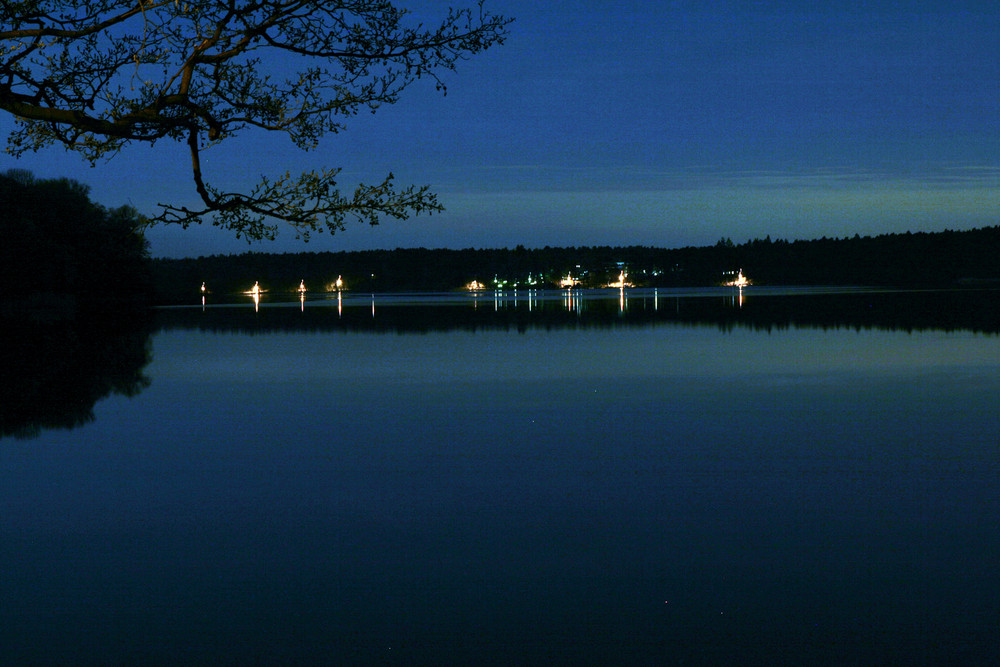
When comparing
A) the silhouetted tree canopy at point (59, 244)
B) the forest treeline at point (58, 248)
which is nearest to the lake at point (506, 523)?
the forest treeline at point (58, 248)

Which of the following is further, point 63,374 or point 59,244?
point 59,244

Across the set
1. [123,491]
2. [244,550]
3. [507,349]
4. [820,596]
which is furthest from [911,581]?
[507,349]

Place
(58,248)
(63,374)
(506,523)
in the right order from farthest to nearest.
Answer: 1. (58,248)
2. (63,374)
3. (506,523)

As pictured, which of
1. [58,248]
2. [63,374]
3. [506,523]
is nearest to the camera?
[506,523]

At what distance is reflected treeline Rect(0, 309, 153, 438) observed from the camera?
17.8 metres

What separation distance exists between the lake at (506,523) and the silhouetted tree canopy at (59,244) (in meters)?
58.3

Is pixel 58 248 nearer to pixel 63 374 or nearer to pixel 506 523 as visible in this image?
pixel 63 374

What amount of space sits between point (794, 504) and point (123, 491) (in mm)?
6859

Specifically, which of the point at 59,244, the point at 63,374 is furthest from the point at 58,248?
the point at 63,374

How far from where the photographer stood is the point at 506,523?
9.74 m

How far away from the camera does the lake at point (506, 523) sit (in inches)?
270

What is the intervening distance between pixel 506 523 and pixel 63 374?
61.9 feet

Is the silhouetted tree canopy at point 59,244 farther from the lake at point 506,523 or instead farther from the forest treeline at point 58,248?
the lake at point 506,523

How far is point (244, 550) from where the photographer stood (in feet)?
29.2
